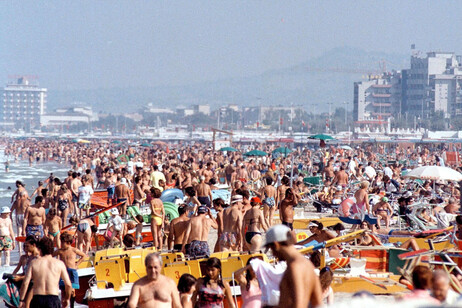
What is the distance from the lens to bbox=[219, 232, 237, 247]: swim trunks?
994cm

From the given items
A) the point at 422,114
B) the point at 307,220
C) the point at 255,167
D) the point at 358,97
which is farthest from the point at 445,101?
the point at 307,220

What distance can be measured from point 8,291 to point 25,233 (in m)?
5.59

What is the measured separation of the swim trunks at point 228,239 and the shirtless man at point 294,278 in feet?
18.1

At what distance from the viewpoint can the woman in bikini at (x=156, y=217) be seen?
11141 mm

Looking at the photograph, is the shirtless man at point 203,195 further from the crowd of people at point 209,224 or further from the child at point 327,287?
the child at point 327,287

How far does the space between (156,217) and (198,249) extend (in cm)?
247

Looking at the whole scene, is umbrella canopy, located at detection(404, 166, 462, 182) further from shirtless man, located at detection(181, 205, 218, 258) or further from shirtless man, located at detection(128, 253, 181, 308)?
shirtless man, located at detection(128, 253, 181, 308)

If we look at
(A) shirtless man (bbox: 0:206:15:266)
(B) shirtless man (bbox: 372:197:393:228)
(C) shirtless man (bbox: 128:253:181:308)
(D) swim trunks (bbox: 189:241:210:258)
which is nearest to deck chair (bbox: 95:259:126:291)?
(D) swim trunks (bbox: 189:241:210:258)

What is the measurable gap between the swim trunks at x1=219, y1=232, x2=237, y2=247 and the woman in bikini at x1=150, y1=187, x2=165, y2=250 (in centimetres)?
134

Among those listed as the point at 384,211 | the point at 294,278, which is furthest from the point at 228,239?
the point at 294,278

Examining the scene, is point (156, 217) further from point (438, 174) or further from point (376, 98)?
point (376, 98)

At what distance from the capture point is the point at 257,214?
395 inches

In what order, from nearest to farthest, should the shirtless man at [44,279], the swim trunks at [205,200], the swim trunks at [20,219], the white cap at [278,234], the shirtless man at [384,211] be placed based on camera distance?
the white cap at [278,234], the shirtless man at [44,279], the shirtless man at [384,211], the swim trunks at [20,219], the swim trunks at [205,200]

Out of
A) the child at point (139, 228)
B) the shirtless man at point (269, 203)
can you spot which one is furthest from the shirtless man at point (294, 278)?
the shirtless man at point (269, 203)
